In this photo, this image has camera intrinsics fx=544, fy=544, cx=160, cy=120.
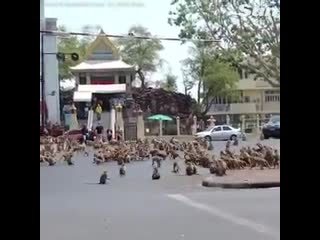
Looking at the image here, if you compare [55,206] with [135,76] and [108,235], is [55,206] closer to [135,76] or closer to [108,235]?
[108,235]

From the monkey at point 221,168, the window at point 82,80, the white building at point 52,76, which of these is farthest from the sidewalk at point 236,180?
the white building at point 52,76

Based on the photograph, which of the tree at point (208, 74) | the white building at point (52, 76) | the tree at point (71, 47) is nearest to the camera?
the white building at point (52, 76)

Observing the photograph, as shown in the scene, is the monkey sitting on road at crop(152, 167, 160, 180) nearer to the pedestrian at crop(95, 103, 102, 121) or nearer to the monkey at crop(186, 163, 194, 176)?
the monkey at crop(186, 163, 194, 176)

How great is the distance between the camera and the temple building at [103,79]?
240 cm

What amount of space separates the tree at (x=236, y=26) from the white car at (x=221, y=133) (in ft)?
0.93

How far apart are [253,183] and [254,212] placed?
274 millimetres

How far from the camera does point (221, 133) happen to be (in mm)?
2566

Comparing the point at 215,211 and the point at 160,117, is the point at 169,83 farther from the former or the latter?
the point at 215,211

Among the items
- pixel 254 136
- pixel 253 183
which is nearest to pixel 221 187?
pixel 253 183

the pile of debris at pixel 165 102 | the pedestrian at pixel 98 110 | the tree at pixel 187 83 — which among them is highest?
the tree at pixel 187 83

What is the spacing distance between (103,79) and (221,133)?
0.61 m

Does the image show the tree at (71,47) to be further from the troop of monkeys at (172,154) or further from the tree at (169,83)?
the tree at (169,83)
